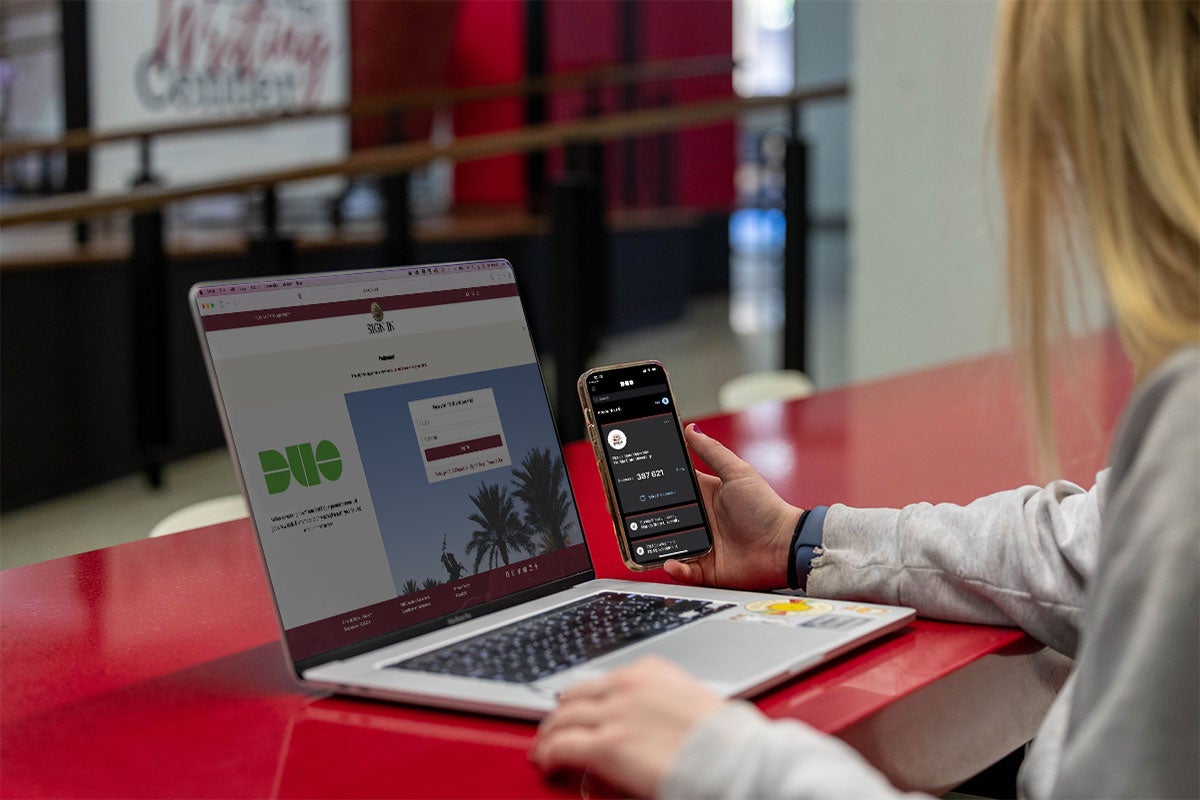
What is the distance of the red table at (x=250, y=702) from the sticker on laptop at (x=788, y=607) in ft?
0.14

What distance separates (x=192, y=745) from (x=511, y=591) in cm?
25

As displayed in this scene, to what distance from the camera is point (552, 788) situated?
62cm

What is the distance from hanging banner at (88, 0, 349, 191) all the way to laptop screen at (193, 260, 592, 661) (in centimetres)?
382

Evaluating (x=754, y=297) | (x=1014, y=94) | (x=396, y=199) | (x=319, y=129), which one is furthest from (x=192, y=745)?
(x=754, y=297)

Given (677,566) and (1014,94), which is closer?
(1014,94)

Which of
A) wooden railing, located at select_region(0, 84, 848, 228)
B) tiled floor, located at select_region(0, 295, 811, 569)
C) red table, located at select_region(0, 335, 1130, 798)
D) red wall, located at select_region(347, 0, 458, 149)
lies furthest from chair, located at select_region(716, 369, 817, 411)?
red wall, located at select_region(347, 0, 458, 149)

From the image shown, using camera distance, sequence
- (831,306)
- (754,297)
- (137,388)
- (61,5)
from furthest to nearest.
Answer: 1. (754,297)
2. (831,306)
3. (61,5)
4. (137,388)

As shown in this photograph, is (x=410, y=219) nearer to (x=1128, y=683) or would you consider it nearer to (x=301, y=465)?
(x=301, y=465)

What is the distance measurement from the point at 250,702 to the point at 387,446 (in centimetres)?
18

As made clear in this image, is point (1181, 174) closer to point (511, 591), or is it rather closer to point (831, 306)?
point (511, 591)

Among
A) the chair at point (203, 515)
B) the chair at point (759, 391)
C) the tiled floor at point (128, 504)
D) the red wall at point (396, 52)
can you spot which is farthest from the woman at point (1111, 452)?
the red wall at point (396, 52)

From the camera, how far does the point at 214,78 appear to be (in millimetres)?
4969

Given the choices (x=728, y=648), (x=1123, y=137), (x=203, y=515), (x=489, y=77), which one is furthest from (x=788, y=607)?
(x=489, y=77)

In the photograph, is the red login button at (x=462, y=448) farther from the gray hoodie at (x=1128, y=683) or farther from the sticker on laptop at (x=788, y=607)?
the gray hoodie at (x=1128, y=683)
